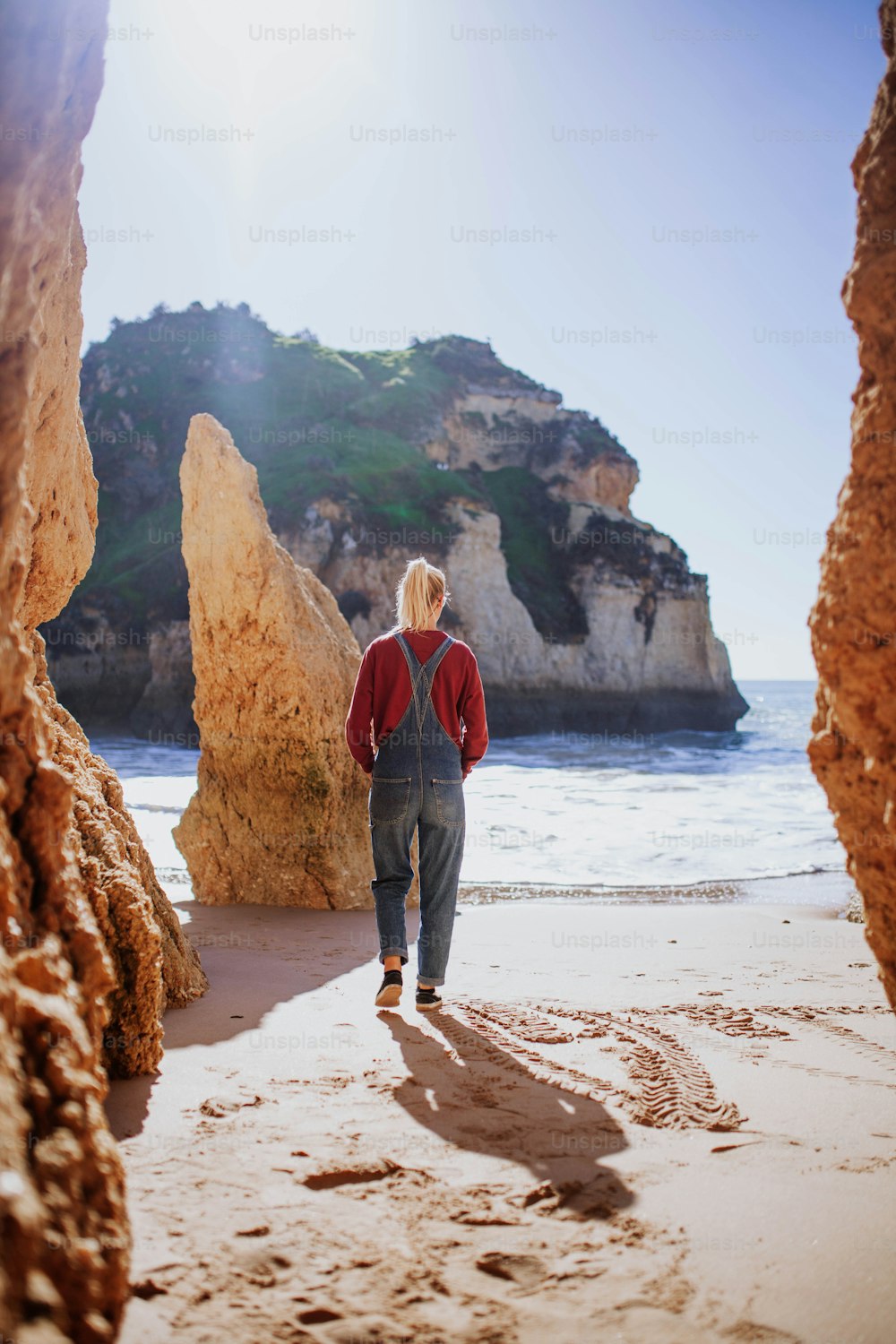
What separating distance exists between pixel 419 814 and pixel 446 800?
0.44 feet

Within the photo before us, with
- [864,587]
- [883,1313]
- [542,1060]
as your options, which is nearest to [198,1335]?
[883,1313]

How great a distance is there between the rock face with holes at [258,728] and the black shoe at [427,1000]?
2282 millimetres

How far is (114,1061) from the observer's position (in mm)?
2693

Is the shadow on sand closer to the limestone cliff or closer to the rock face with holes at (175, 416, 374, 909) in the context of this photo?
the rock face with holes at (175, 416, 374, 909)

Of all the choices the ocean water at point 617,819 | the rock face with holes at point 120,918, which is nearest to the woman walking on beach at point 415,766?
the rock face with holes at point 120,918

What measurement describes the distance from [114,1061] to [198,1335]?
1.31m

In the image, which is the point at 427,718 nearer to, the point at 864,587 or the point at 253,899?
the point at 864,587

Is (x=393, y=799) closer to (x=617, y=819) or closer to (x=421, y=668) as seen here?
(x=421, y=668)

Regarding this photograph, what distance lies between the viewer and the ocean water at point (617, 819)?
806 centimetres

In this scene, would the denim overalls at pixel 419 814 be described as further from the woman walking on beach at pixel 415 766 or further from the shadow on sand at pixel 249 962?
the shadow on sand at pixel 249 962

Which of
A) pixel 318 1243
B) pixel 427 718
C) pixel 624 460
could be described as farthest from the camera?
pixel 624 460

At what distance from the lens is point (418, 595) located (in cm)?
385

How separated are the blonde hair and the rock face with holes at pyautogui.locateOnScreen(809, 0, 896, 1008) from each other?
6.48 feet

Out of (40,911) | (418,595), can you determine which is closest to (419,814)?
(418,595)
